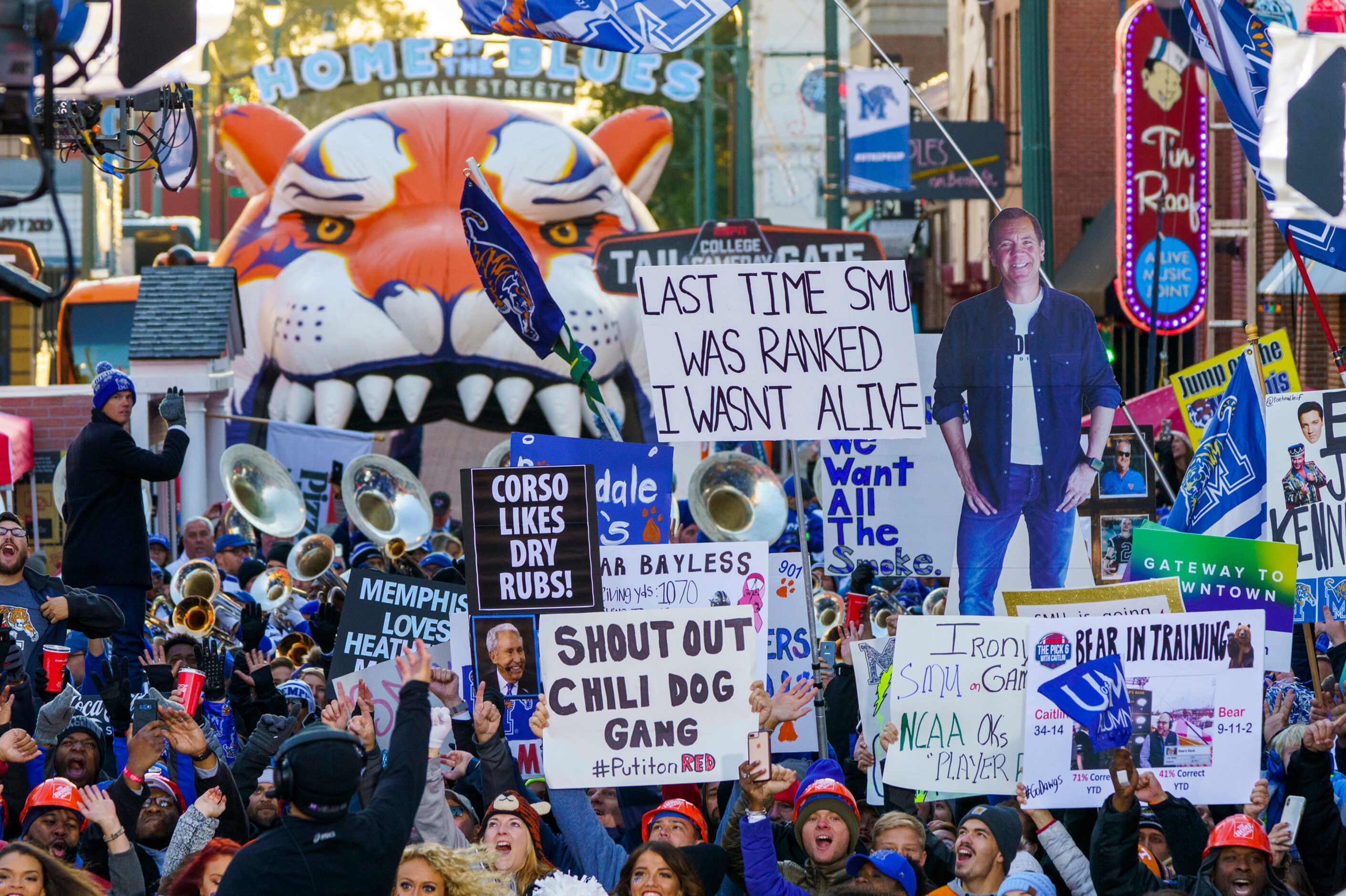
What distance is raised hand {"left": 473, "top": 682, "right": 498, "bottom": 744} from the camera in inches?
243

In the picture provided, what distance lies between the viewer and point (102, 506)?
8.24m

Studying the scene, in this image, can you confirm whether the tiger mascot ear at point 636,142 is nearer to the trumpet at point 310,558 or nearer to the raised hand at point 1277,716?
the trumpet at point 310,558

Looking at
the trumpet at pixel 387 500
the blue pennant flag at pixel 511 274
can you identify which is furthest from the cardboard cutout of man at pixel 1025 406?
the trumpet at pixel 387 500

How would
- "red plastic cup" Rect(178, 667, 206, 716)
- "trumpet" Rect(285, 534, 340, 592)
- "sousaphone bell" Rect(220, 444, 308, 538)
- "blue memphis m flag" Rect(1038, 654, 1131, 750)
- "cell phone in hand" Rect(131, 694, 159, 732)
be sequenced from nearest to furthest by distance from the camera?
"blue memphis m flag" Rect(1038, 654, 1131, 750) < "cell phone in hand" Rect(131, 694, 159, 732) < "red plastic cup" Rect(178, 667, 206, 716) < "trumpet" Rect(285, 534, 340, 592) < "sousaphone bell" Rect(220, 444, 308, 538)

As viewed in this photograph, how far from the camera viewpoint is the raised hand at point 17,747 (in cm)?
577

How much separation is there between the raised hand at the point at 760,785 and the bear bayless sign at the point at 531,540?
1.42 m

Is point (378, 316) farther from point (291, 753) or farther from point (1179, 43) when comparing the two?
point (291, 753)

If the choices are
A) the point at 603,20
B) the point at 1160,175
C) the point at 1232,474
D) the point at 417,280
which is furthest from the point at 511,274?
the point at 1160,175

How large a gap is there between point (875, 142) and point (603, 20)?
21.3 meters

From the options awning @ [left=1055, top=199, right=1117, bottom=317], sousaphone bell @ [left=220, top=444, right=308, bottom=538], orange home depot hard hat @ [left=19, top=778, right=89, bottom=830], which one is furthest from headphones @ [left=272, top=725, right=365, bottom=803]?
awning @ [left=1055, top=199, right=1117, bottom=317]

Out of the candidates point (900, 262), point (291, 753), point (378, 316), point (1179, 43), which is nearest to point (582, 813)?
point (291, 753)

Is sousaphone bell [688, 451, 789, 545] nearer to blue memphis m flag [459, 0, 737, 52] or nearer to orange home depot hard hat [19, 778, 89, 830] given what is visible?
blue memphis m flag [459, 0, 737, 52]

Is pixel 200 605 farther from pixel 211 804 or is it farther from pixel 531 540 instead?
pixel 211 804

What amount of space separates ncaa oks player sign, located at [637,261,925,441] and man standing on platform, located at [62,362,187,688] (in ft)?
7.30
